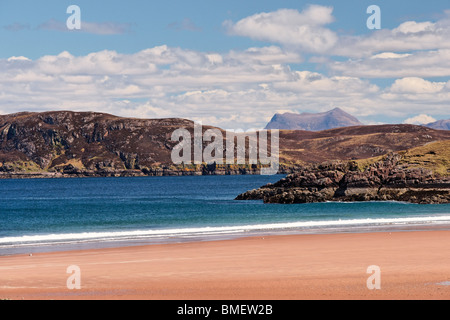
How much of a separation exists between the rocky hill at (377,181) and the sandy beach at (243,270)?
4683cm

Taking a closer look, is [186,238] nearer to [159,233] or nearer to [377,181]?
[159,233]

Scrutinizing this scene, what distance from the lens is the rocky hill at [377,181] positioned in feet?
249

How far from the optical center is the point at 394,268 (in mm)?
19828

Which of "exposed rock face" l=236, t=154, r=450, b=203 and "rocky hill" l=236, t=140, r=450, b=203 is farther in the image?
"rocky hill" l=236, t=140, r=450, b=203

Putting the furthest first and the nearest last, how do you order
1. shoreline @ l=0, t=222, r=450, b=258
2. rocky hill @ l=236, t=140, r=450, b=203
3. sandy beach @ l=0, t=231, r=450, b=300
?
rocky hill @ l=236, t=140, r=450, b=203 < shoreline @ l=0, t=222, r=450, b=258 < sandy beach @ l=0, t=231, r=450, b=300

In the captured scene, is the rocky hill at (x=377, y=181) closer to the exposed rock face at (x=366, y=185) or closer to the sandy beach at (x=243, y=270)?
the exposed rock face at (x=366, y=185)

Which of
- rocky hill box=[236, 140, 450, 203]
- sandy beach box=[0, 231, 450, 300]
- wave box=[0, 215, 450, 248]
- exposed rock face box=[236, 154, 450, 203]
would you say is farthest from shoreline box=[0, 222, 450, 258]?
rocky hill box=[236, 140, 450, 203]

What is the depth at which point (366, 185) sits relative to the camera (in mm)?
80500

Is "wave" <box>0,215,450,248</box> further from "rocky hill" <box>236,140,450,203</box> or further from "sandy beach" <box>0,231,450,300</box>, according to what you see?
"rocky hill" <box>236,140,450,203</box>

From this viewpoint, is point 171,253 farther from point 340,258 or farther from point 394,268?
point 394,268

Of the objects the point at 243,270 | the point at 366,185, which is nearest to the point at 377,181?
the point at 366,185

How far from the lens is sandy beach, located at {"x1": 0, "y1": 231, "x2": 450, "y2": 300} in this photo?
15.9 metres

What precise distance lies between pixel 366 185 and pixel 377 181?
1.71 meters

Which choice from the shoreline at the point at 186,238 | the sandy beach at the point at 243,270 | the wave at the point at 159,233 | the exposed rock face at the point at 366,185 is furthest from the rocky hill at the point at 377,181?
the sandy beach at the point at 243,270
